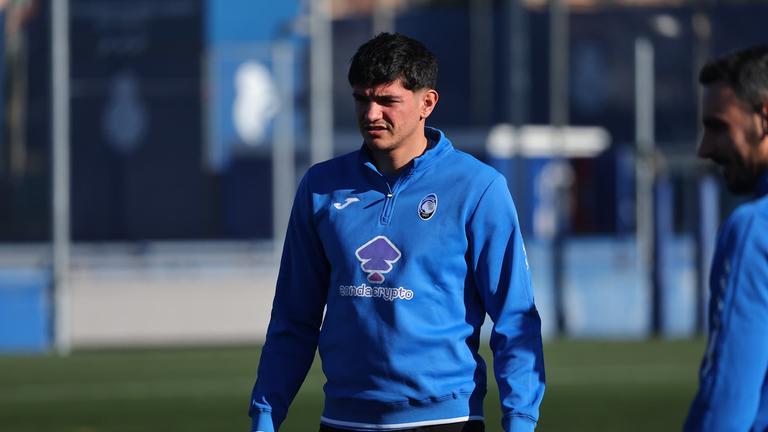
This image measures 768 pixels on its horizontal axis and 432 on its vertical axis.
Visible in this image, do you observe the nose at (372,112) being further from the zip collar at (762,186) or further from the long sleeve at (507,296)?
the zip collar at (762,186)

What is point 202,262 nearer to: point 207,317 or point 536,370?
point 207,317

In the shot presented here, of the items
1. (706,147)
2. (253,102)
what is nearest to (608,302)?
(253,102)

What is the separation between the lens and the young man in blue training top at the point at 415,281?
470 cm

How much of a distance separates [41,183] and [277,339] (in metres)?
36.2

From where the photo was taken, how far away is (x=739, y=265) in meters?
3.47

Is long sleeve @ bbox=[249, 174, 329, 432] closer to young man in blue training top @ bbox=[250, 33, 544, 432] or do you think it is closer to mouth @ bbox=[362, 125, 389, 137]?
young man in blue training top @ bbox=[250, 33, 544, 432]

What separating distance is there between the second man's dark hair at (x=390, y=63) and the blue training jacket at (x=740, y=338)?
1438 mm

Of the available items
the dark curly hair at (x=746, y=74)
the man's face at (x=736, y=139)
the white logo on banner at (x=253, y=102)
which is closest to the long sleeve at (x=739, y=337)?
the man's face at (x=736, y=139)

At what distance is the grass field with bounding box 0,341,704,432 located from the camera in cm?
1327

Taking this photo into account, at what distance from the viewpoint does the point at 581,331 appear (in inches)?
960

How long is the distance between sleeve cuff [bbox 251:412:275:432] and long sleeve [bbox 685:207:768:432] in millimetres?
1678

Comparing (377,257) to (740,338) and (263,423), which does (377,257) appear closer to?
(263,423)

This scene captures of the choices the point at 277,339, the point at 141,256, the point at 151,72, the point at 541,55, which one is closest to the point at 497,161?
the point at 541,55

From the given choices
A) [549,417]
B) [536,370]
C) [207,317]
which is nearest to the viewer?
[536,370]
